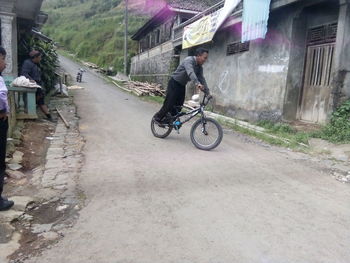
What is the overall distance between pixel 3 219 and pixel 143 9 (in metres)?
63.8

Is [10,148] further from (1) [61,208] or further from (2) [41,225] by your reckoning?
(2) [41,225]

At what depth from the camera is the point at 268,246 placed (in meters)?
3.05

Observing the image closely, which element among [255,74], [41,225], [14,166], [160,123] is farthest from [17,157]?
[255,74]

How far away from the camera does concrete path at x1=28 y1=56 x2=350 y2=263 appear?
9.63ft

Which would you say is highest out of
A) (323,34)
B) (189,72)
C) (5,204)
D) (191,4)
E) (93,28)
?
(93,28)

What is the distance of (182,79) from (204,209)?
3.75 meters

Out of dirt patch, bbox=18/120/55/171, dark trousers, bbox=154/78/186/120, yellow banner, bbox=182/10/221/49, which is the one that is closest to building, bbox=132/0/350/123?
yellow banner, bbox=182/10/221/49

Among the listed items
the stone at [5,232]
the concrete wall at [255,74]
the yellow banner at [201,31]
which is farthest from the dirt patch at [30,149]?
the yellow banner at [201,31]

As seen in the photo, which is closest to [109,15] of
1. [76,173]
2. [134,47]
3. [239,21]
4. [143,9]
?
[143,9]

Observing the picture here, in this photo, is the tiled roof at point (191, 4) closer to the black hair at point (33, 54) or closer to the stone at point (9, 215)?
the black hair at point (33, 54)

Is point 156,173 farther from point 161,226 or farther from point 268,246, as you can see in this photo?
point 268,246

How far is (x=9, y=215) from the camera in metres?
3.59

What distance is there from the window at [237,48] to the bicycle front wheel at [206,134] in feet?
19.4

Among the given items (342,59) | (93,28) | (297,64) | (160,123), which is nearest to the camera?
(160,123)
